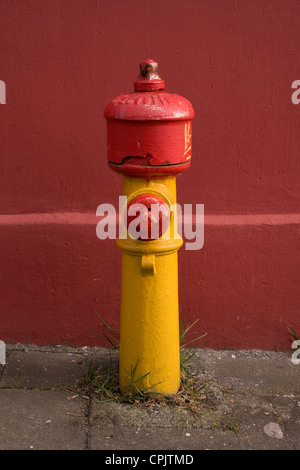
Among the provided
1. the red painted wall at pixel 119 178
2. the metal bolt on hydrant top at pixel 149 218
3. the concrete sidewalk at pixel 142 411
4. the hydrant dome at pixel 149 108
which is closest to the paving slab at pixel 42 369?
the concrete sidewalk at pixel 142 411

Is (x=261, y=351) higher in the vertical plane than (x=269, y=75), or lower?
lower

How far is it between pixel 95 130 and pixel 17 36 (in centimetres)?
61

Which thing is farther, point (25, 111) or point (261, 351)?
point (261, 351)

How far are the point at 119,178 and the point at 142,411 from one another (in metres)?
1.21

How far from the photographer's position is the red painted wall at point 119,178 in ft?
10.6

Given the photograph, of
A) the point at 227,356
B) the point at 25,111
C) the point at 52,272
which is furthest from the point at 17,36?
the point at 227,356

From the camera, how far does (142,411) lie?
286 cm

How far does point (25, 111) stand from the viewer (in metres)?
3.29

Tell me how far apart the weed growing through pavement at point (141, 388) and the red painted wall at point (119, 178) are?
313 millimetres

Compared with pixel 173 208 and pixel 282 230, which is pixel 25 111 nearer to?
pixel 173 208

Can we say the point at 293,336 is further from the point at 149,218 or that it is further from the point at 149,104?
the point at 149,104

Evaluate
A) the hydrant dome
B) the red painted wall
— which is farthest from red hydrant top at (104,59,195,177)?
the red painted wall

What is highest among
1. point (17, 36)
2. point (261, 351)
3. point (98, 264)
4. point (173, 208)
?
point (17, 36)

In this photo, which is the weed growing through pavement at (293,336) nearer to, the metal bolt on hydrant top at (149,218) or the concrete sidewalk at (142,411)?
the concrete sidewalk at (142,411)
